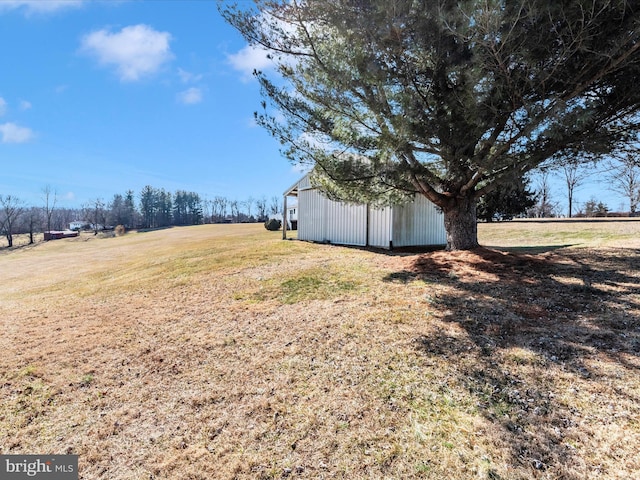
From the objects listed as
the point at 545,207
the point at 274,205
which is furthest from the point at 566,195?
the point at 274,205

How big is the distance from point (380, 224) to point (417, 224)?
139 cm

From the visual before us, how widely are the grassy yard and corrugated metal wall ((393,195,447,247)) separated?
15.9ft

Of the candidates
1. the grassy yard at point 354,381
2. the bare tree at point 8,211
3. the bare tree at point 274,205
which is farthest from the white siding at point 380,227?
the bare tree at point 274,205

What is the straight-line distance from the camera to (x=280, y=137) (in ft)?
21.7

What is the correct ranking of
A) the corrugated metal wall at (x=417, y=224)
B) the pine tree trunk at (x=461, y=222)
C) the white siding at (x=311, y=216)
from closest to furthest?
the pine tree trunk at (x=461, y=222), the corrugated metal wall at (x=417, y=224), the white siding at (x=311, y=216)

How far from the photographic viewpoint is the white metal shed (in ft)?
35.6

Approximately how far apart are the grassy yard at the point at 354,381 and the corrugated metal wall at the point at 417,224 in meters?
4.85

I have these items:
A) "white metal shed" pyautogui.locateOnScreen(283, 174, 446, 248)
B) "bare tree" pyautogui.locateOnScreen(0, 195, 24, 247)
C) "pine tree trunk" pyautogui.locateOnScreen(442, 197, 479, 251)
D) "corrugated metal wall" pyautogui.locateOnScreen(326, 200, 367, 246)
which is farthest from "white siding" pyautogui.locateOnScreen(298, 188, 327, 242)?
"bare tree" pyautogui.locateOnScreen(0, 195, 24, 247)

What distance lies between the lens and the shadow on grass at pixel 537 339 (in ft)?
7.55

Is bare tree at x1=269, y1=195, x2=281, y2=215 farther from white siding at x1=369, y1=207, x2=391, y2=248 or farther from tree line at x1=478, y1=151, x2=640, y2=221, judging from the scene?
white siding at x1=369, y1=207, x2=391, y2=248

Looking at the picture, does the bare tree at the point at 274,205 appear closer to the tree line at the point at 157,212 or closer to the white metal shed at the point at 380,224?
the tree line at the point at 157,212

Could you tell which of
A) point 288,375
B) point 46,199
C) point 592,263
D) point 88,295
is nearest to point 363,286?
point 288,375

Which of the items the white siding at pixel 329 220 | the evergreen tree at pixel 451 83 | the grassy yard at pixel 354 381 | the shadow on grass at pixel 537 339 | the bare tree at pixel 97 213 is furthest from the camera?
the bare tree at pixel 97 213

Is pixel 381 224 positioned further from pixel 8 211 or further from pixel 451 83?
pixel 8 211
